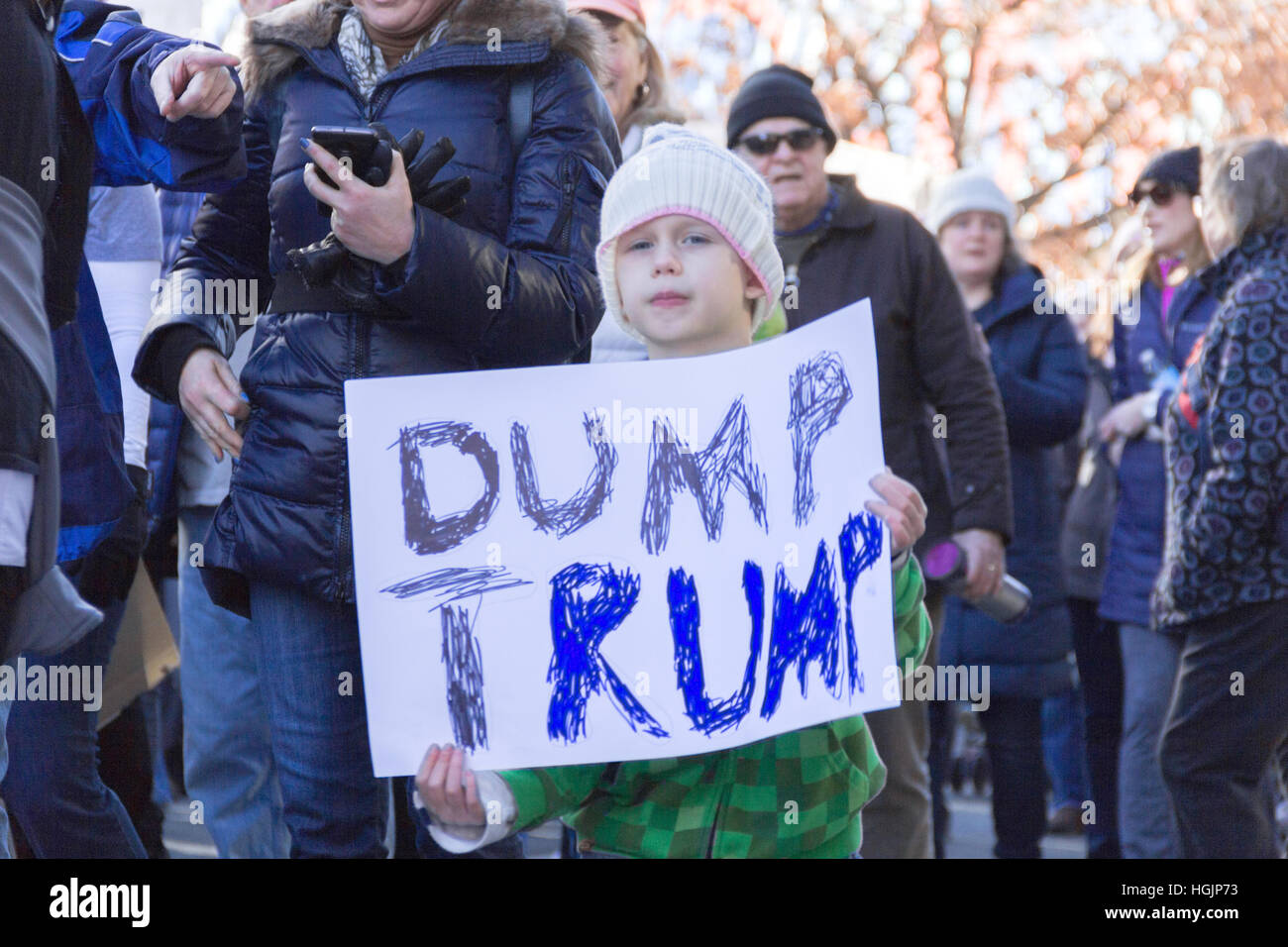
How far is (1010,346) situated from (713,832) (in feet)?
9.87

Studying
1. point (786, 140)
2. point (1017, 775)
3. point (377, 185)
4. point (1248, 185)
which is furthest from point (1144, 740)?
point (377, 185)

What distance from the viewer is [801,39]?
14.6 meters

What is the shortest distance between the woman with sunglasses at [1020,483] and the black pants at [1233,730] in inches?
44.9

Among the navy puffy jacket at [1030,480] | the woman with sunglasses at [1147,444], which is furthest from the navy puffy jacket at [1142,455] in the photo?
the navy puffy jacket at [1030,480]

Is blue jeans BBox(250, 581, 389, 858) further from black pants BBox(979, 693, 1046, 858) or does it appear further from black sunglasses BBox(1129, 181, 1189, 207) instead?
black sunglasses BBox(1129, 181, 1189, 207)

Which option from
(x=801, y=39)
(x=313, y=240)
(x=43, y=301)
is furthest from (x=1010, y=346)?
(x=801, y=39)

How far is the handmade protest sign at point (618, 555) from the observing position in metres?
2.27

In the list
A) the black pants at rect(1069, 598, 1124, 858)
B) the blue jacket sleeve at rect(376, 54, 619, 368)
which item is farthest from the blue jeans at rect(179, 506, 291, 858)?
the black pants at rect(1069, 598, 1124, 858)

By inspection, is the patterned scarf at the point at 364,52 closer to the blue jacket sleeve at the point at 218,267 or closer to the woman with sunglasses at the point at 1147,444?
the blue jacket sleeve at the point at 218,267

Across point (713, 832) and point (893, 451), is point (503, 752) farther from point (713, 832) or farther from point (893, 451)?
point (893, 451)

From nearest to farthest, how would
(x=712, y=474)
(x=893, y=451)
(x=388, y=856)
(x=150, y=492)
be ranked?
(x=712, y=474)
(x=388, y=856)
(x=150, y=492)
(x=893, y=451)

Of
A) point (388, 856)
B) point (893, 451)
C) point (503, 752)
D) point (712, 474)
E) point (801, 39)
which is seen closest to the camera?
point (503, 752)

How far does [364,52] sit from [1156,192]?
113 inches
